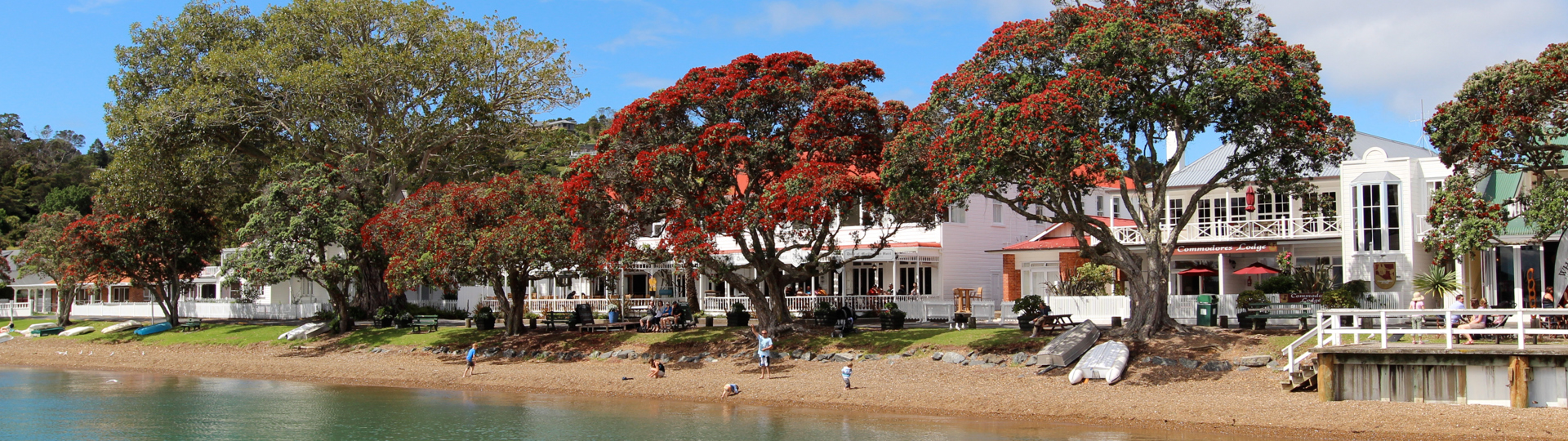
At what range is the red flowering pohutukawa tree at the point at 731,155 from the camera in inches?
986

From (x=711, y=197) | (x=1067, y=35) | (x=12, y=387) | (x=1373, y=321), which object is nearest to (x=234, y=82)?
(x=12, y=387)

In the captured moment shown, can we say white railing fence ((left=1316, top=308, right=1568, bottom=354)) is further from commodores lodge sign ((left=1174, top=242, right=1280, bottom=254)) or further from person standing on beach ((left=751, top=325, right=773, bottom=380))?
commodores lodge sign ((left=1174, top=242, right=1280, bottom=254))

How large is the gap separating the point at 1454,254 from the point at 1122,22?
711 cm

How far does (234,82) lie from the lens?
35281 mm

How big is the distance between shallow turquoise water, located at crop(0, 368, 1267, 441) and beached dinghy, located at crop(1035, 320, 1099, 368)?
10.5ft

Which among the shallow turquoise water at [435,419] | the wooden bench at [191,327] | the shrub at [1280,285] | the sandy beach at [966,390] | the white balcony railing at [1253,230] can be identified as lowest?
the shallow turquoise water at [435,419]

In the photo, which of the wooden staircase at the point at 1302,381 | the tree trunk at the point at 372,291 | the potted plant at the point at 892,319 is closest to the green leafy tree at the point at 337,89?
the tree trunk at the point at 372,291

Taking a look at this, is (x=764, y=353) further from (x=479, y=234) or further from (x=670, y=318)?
(x=479, y=234)

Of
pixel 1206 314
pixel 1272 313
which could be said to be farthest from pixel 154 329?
pixel 1272 313

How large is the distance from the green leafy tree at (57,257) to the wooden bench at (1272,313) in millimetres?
38940

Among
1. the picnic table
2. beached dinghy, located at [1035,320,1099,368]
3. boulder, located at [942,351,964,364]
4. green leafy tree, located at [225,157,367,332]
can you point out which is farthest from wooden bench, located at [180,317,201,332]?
beached dinghy, located at [1035,320,1099,368]

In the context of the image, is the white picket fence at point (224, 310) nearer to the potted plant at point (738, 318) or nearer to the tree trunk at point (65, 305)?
the tree trunk at point (65, 305)

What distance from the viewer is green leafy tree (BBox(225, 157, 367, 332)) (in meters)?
33.3

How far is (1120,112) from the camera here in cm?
2198
